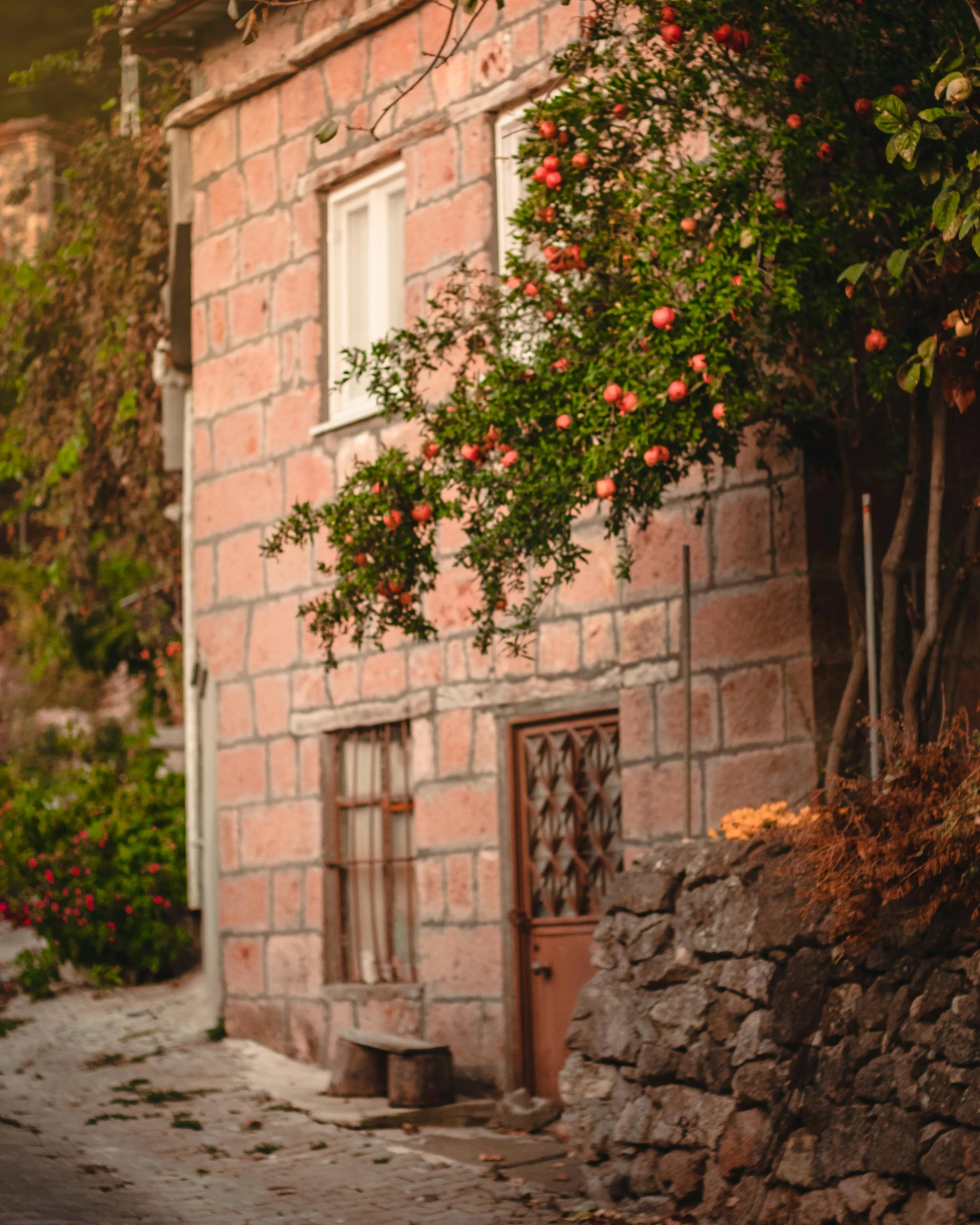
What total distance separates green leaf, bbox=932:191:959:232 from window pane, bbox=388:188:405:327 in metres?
4.77

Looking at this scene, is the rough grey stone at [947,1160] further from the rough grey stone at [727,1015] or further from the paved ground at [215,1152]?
the paved ground at [215,1152]

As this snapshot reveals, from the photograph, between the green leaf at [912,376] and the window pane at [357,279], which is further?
the window pane at [357,279]

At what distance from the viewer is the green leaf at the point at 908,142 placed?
5070 millimetres

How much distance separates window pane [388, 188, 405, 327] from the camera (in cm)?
955

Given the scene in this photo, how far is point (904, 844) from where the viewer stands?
526 centimetres

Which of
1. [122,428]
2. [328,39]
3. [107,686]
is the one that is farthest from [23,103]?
[328,39]

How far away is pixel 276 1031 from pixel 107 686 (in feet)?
29.6

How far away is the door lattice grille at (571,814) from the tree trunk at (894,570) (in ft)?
5.61

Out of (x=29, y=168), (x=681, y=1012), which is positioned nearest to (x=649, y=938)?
(x=681, y=1012)

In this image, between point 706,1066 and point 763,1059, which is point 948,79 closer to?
point 763,1059

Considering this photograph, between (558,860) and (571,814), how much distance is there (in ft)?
0.82

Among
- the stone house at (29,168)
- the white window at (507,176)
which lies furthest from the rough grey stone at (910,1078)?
the stone house at (29,168)

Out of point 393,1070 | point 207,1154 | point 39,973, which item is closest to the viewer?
point 207,1154

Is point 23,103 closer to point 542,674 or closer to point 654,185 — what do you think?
point 542,674
